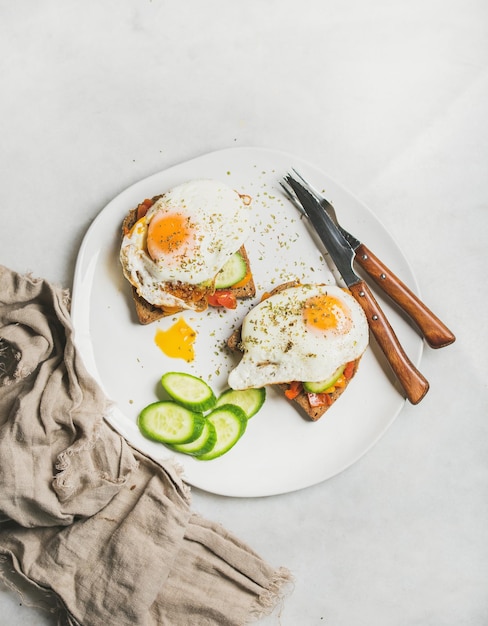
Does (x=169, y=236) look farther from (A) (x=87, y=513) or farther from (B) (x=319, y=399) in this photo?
(A) (x=87, y=513)

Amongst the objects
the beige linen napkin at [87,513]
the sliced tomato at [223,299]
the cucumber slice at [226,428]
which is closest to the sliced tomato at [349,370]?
the cucumber slice at [226,428]

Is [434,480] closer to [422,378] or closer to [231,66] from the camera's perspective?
[422,378]

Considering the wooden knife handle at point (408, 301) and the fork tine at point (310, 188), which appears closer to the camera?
the wooden knife handle at point (408, 301)

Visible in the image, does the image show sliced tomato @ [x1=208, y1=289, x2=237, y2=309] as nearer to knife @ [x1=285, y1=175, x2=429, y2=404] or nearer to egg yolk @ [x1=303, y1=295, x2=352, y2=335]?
egg yolk @ [x1=303, y1=295, x2=352, y2=335]

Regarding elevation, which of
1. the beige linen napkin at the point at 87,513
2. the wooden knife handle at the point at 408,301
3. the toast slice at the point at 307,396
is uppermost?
the wooden knife handle at the point at 408,301

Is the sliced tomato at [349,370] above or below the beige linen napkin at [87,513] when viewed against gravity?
above

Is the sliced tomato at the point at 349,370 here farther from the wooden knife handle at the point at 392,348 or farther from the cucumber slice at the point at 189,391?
the cucumber slice at the point at 189,391

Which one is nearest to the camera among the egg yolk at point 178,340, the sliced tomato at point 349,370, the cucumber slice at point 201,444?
the cucumber slice at point 201,444

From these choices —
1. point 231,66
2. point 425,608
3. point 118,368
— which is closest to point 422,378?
point 425,608
